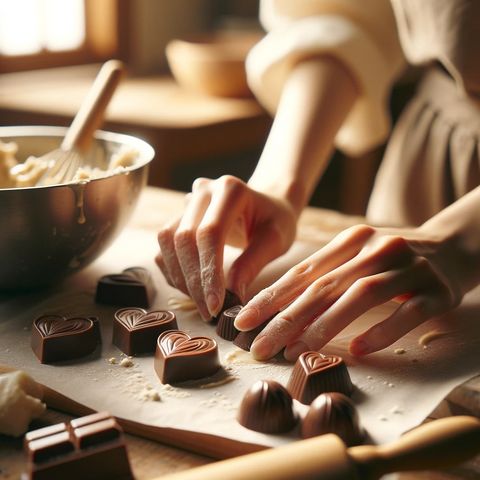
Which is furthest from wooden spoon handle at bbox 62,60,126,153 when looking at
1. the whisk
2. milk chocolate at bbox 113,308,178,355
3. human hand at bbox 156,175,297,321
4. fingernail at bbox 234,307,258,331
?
fingernail at bbox 234,307,258,331

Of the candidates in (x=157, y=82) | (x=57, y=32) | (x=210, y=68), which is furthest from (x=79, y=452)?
(x=57, y=32)

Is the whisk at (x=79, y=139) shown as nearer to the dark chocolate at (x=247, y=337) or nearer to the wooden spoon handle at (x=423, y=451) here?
the dark chocolate at (x=247, y=337)

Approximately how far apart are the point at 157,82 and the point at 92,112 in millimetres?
1961

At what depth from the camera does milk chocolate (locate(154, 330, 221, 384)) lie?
78 cm

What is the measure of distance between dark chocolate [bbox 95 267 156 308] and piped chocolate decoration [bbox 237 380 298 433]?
37 centimetres

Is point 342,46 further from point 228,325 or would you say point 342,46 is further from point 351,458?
point 351,458

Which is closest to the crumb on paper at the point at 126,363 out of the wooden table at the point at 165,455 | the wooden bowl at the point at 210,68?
the wooden table at the point at 165,455

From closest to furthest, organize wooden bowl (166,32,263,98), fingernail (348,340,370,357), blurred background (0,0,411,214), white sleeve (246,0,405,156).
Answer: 1. fingernail (348,340,370,357)
2. white sleeve (246,0,405,156)
3. blurred background (0,0,411,214)
4. wooden bowl (166,32,263,98)

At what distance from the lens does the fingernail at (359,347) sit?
83 centimetres

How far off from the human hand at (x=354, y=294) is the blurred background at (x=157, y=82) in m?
1.35

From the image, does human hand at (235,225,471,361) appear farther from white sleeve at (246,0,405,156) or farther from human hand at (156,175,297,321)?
white sleeve at (246,0,405,156)

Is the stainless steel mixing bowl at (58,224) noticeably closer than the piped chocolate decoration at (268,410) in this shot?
No

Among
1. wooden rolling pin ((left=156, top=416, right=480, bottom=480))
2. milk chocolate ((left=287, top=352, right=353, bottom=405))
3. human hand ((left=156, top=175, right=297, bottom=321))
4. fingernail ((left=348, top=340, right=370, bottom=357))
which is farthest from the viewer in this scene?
human hand ((left=156, top=175, right=297, bottom=321))

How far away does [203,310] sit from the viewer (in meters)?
0.95
